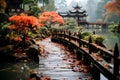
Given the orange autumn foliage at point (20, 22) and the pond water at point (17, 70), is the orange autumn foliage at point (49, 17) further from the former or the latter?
the pond water at point (17, 70)

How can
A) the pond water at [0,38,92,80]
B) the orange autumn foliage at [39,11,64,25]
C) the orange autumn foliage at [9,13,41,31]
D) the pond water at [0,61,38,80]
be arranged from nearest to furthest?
the pond water at [0,38,92,80] < the pond water at [0,61,38,80] < the orange autumn foliage at [9,13,41,31] < the orange autumn foliage at [39,11,64,25]

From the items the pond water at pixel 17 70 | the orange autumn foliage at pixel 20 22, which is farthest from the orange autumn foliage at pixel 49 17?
the pond water at pixel 17 70

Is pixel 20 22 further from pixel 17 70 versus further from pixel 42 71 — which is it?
pixel 42 71

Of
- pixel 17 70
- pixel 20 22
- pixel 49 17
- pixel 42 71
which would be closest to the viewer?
pixel 42 71

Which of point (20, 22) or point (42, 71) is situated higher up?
point (20, 22)

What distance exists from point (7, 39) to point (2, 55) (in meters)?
2.06

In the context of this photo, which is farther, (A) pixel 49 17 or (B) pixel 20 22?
(A) pixel 49 17

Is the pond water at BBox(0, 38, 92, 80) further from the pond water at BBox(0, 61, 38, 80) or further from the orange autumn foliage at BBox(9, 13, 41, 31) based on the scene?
the orange autumn foliage at BBox(9, 13, 41, 31)

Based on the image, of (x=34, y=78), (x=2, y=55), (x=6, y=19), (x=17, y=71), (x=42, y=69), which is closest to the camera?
(x=34, y=78)

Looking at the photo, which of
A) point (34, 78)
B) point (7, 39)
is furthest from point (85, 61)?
point (7, 39)

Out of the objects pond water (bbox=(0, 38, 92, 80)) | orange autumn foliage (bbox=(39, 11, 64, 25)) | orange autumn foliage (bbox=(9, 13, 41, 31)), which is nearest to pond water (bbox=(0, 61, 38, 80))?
pond water (bbox=(0, 38, 92, 80))

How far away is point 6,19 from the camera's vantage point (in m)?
23.9

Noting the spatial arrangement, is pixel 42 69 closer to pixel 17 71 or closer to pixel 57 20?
pixel 17 71

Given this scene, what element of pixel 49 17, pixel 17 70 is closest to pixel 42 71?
pixel 17 70
